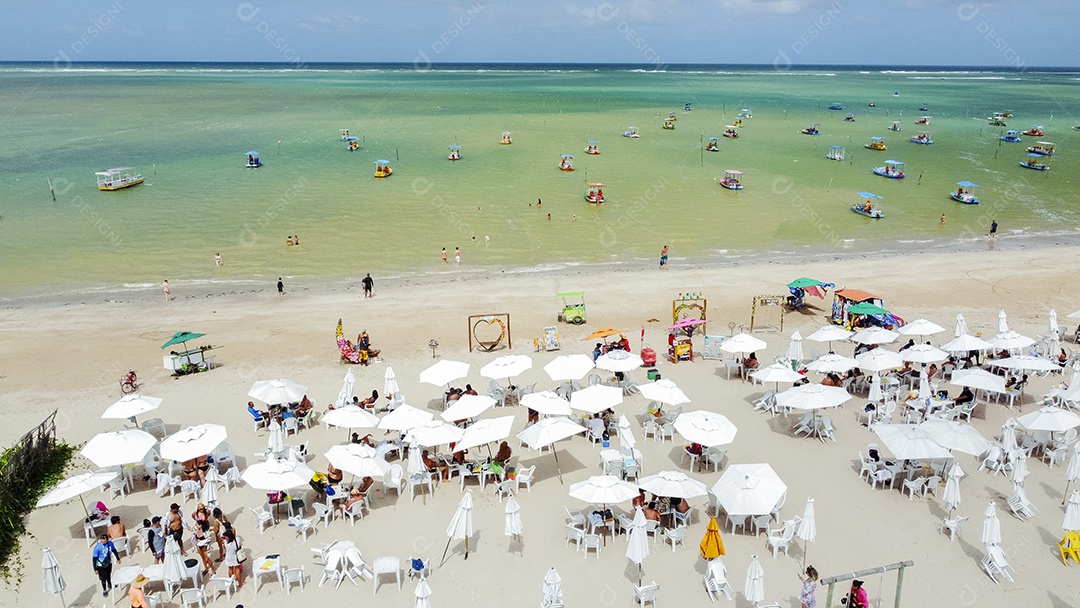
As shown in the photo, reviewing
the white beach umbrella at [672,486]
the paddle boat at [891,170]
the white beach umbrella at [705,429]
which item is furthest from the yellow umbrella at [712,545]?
the paddle boat at [891,170]

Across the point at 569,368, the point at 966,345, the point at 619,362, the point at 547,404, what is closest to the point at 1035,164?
the point at 966,345

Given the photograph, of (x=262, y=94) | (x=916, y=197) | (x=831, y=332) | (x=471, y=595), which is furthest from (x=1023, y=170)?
(x=262, y=94)

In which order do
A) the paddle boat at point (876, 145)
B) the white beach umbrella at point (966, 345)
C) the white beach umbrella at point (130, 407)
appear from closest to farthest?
the white beach umbrella at point (130, 407) < the white beach umbrella at point (966, 345) < the paddle boat at point (876, 145)

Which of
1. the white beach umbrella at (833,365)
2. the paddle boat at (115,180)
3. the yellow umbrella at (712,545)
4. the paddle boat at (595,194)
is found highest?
the paddle boat at (115,180)

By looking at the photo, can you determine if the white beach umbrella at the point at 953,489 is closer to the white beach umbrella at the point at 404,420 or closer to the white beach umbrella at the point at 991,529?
the white beach umbrella at the point at 991,529

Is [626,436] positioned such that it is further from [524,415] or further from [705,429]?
[524,415]

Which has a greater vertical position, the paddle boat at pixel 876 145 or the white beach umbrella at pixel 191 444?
the paddle boat at pixel 876 145
